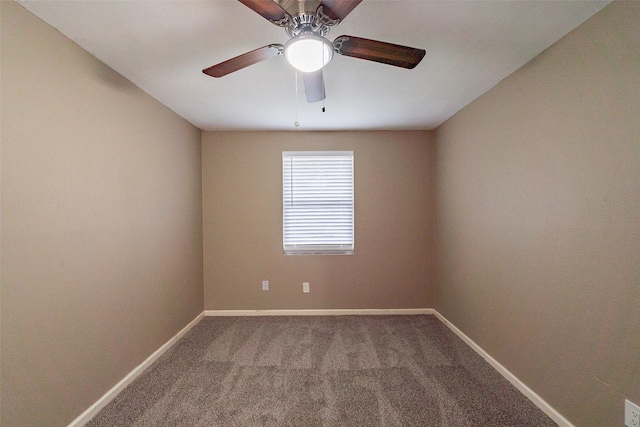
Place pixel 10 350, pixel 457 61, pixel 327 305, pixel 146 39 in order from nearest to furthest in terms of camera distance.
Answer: pixel 10 350
pixel 146 39
pixel 457 61
pixel 327 305

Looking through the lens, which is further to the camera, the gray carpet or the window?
the window

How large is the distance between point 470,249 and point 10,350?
121 inches

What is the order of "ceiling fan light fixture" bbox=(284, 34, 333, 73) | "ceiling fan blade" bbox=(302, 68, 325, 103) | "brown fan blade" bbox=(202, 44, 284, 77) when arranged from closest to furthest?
1. "ceiling fan light fixture" bbox=(284, 34, 333, 73)
2. "brown fan blade" bbox=(202, 44, 284, 77)
3. "ceiling fan blade" bbox=(302, 68, 325, 103)

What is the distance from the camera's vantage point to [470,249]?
A: 2.38 meters

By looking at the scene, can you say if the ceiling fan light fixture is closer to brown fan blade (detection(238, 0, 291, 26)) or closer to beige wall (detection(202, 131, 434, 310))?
brown fan blade (detection(238, 0, 291, 26))

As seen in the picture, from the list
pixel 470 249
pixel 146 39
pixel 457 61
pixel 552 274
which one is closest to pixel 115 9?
pixel 146 39

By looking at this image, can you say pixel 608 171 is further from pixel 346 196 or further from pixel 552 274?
pixel 346 196

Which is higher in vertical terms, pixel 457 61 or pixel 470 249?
pixel 457 61

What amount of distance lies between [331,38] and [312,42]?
0.44m

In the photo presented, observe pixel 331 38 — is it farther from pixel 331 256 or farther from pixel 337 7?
pixel 331 256

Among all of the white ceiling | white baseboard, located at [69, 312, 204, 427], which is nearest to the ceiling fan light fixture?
Answer: the white ceiling

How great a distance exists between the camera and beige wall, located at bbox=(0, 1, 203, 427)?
1214 mm

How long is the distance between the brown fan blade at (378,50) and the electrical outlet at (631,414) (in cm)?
187

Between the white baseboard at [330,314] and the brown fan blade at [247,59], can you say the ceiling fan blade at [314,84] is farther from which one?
the white baseboard at [330,314]
